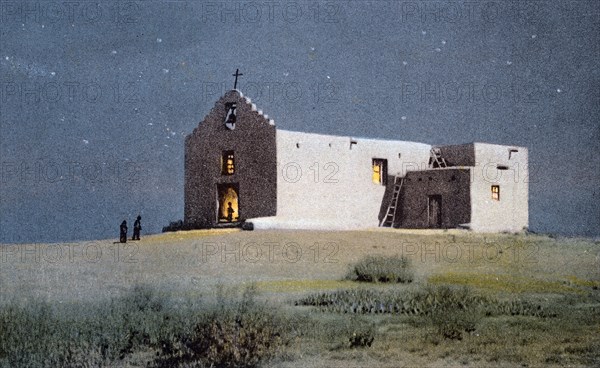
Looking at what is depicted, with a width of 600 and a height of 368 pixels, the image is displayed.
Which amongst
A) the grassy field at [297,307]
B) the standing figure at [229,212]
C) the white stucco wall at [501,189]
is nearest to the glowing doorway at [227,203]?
the standing figure at [229,212]

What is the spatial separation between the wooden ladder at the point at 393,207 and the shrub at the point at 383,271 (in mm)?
11806

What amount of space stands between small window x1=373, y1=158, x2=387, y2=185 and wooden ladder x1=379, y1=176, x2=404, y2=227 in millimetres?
569

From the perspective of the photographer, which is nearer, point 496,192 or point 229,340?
point 229,340

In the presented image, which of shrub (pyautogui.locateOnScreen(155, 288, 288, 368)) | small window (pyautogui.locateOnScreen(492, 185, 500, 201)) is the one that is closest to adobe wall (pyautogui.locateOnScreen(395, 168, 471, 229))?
small window (pyautogui.locateOnScreen(492, 185, 500, 201))

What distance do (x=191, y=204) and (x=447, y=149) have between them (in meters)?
10.9

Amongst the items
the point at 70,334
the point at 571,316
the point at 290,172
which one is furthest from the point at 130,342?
the point at 290,172

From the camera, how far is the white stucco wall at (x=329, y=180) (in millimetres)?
22984

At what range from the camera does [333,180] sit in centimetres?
2469

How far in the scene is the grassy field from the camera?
939 cm

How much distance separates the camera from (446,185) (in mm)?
25906

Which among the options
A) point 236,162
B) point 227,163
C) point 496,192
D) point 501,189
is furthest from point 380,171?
point 227,163

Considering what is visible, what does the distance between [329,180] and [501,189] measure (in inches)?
280

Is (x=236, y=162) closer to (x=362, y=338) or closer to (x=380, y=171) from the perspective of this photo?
(x=380, y=171)

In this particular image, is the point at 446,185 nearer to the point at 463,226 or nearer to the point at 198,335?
the point at 463,226
